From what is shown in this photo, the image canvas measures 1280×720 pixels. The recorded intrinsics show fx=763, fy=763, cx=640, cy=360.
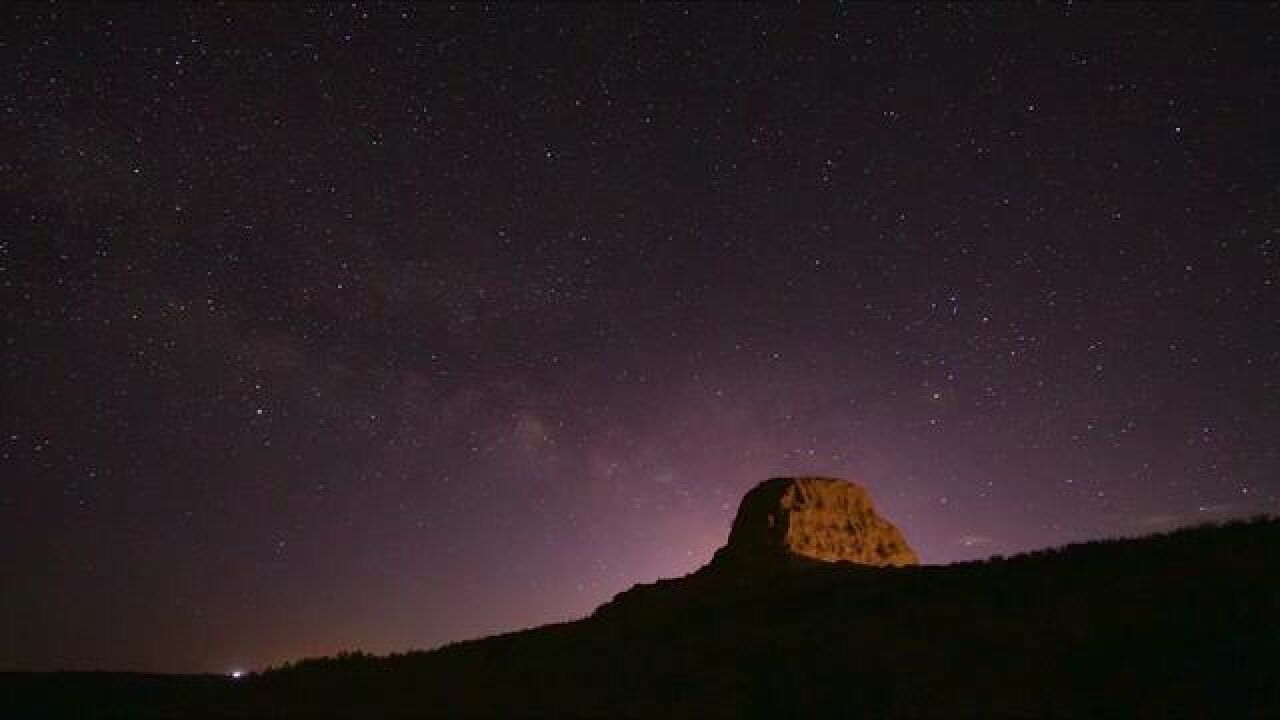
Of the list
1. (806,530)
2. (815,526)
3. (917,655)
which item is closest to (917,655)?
(917,655)

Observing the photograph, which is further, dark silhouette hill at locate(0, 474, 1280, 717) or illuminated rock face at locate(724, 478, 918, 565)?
illuminated rock face at locate(724, 478, 918, 565)

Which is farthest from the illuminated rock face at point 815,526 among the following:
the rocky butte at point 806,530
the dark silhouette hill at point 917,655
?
the dark silhouette hill at point 917,655

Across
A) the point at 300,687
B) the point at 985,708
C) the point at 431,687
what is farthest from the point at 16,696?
the point at 985,708

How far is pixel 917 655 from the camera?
11.2 metres

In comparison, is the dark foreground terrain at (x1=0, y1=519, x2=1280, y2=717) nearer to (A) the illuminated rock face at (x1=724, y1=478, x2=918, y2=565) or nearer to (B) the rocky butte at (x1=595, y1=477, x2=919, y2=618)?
(B) the rocky butte at (x1=595, y1=477, x2=919, y2=618)

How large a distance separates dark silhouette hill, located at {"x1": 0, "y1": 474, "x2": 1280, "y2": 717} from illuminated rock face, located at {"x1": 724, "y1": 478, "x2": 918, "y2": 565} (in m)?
55.5

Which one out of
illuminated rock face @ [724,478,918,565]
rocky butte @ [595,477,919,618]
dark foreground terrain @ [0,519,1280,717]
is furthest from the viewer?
illuminated rock face @ [724,478,918,565]

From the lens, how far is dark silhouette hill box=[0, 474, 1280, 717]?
944cm

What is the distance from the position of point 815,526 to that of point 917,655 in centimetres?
6651

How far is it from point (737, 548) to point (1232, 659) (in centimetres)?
6702

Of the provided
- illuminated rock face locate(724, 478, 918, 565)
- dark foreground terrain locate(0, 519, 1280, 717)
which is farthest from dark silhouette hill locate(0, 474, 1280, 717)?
illuminated rock face locate(724, 478, 918, 565)

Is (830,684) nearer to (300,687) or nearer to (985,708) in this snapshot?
(985,708)

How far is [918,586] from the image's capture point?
1593cm

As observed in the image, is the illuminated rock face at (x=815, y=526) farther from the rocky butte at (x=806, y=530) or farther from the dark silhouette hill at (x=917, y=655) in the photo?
the dark silhouette hill at (x=917, y=655)
